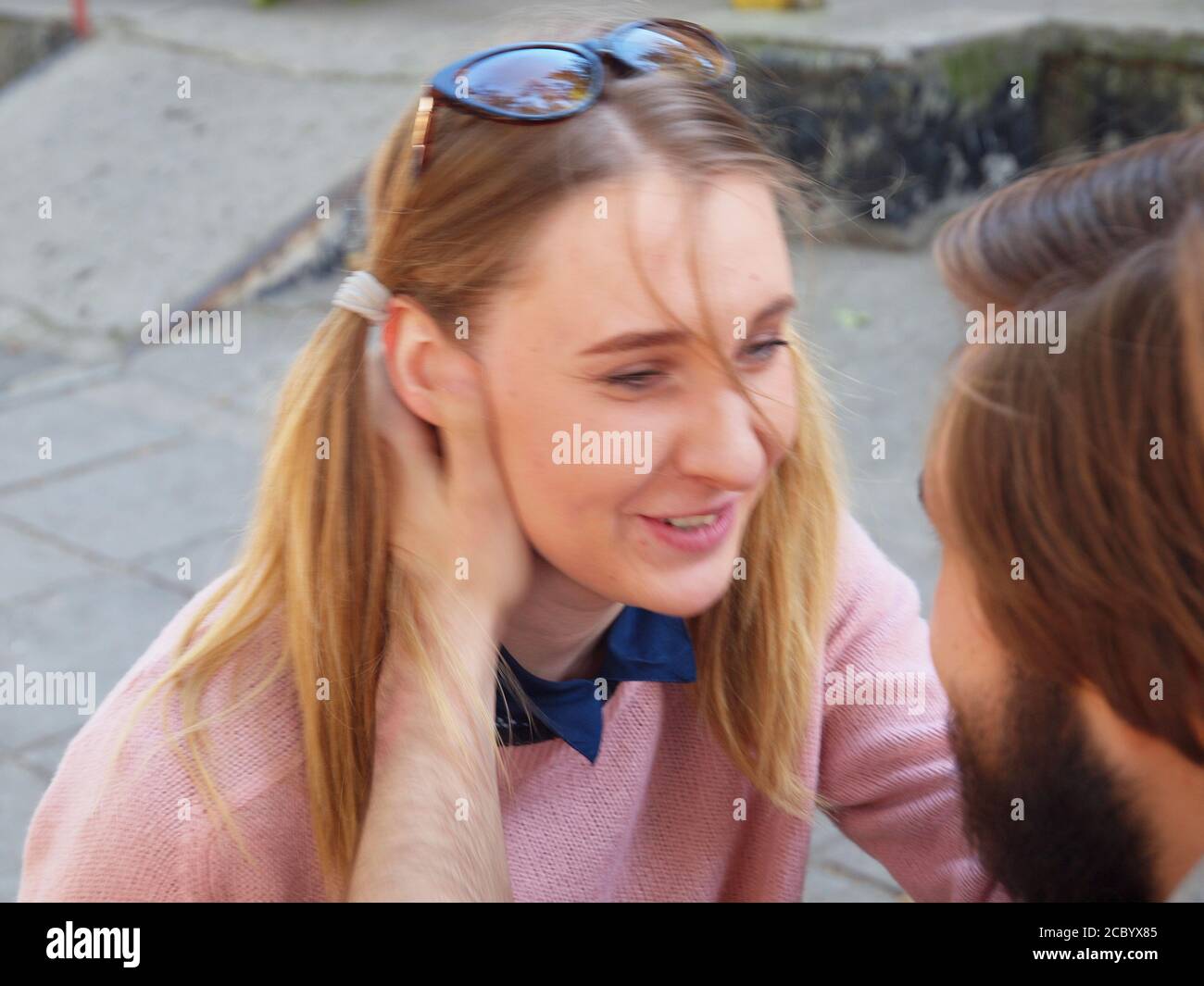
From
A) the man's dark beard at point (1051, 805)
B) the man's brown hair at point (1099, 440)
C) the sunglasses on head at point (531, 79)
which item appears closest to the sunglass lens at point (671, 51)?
the sunglasses on head at point (531, 79)

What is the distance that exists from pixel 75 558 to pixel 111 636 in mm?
509

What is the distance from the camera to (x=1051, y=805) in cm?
159

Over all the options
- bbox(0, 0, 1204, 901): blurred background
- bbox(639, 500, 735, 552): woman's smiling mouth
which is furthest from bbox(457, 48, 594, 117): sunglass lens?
bbox(0, 0, 1204, 901): blurred background

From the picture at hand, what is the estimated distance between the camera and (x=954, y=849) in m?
2.03

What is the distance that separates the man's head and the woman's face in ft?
0.79

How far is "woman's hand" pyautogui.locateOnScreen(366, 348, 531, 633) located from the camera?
1.77 metres

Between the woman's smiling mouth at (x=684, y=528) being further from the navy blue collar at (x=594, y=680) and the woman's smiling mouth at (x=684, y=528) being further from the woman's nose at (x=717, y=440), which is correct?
the navy blue collar at (x=594, y=680)

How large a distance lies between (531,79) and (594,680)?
740 mm

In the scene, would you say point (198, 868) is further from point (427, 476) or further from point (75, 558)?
point (75, 558)

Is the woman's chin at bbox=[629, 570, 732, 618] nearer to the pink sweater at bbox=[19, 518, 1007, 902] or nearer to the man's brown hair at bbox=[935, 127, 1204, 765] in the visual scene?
the pink sweater at bbox=[19, 518, 1007, 902]

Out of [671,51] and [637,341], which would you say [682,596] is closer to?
[637,341]

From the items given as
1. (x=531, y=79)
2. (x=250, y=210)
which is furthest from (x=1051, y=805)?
(x=250, y=210)

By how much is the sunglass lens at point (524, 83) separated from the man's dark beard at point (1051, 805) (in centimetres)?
80
